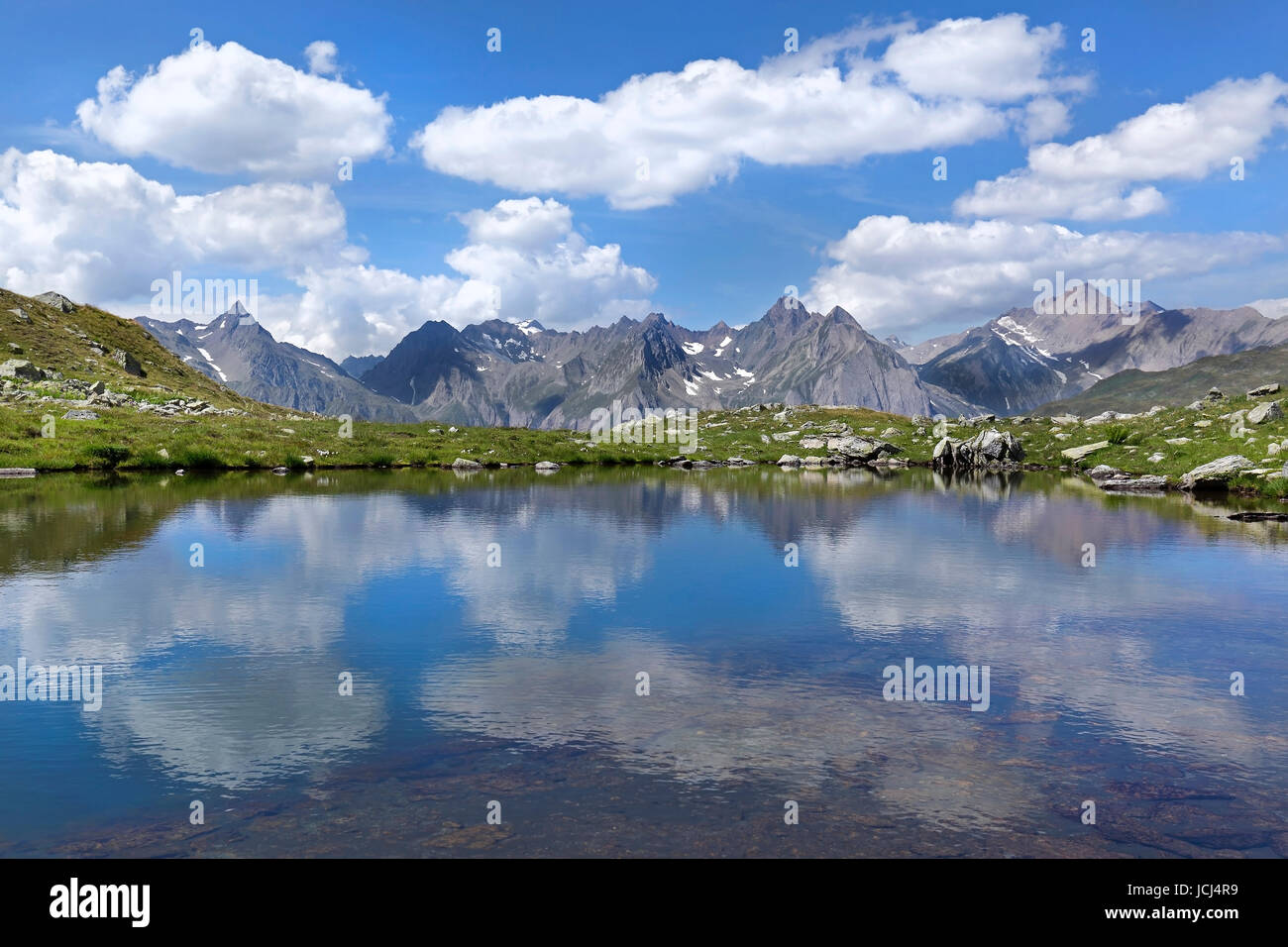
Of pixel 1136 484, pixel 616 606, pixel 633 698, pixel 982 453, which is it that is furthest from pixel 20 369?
pixel 982 453

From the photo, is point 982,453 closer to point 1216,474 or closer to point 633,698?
point 1216,474

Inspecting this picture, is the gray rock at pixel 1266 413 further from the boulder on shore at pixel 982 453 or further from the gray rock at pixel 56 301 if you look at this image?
the gray rock at pixel 56 301

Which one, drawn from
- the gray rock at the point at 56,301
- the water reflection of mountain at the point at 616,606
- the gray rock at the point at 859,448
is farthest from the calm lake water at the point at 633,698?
the gray rock at the point at 56,301

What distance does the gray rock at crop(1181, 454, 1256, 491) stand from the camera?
73.4 m

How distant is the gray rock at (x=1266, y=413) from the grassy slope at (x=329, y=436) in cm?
172

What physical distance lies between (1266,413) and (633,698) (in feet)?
306

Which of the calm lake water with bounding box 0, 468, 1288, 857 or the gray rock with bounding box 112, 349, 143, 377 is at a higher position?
the gray rock with bounding box 112, 349, 143, 377

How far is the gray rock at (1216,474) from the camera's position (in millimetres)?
73438

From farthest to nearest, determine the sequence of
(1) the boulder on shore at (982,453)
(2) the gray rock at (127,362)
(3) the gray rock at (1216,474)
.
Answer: (2) the gray rock at (127,362), (1) the boulder on shore at (982,453), (3) the gray rock at (1216,474)

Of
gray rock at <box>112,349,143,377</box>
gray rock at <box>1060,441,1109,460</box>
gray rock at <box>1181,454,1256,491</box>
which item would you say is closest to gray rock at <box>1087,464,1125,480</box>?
gray rock at <box>1181,454,1256,491</box>

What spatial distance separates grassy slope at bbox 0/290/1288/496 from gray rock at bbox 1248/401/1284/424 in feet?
5.63

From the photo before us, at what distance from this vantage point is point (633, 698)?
18.5m

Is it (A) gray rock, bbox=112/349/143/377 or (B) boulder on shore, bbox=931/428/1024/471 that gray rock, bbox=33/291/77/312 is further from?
(B) boulder on shore, bbox=931/428/1024/471
